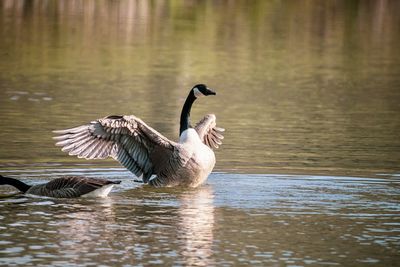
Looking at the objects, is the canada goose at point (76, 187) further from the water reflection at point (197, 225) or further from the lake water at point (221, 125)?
the water reflection at point (197, 225)

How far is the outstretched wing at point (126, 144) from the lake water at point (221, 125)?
0.34 m

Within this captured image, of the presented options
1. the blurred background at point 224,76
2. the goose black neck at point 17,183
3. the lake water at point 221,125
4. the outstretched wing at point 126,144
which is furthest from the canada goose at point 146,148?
the blurred background at point 224,76

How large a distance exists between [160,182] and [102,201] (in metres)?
1.59

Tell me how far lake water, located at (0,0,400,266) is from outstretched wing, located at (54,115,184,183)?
344 millimetres

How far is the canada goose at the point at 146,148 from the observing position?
51.6ft

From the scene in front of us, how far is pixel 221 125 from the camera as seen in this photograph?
22203mm

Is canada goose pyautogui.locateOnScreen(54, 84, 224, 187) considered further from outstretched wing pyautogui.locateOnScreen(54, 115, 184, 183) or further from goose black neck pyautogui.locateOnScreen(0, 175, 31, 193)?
goose black neck pyautogui.locateOnScreen(0, 175, 31, 193)

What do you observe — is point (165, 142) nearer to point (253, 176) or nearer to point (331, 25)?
point (253, 176)

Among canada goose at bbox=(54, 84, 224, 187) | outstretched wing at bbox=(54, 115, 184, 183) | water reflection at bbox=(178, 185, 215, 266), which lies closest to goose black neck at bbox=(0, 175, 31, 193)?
canada goose at bbox=(54, 84, 224, 187)

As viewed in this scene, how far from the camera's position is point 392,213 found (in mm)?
13945

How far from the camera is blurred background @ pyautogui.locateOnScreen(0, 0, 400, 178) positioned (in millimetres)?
19297

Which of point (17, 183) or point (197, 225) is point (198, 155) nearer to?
point (17, 183)

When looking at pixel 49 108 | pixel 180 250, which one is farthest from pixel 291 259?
pixel 49 108

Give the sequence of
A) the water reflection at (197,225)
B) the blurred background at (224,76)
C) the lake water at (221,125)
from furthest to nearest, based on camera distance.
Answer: the blurred background at (224,76) < the lake water at (221,125) < the water reflection at (197,225)
